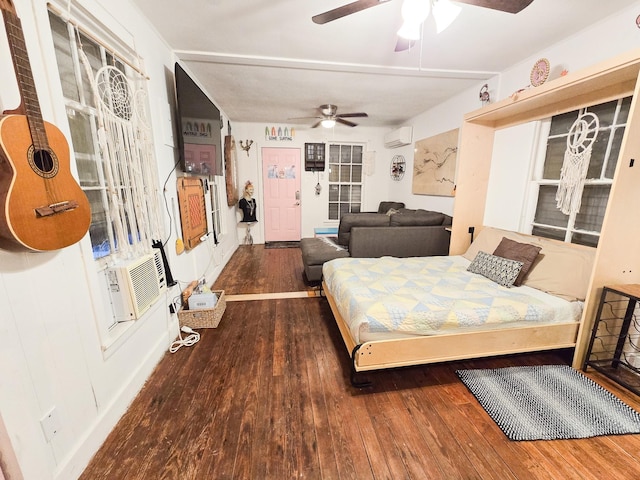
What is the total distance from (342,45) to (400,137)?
2.71 meters

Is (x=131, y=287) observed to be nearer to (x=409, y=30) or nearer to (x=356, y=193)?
(x=409, y=30)

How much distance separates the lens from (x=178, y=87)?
2082 mm

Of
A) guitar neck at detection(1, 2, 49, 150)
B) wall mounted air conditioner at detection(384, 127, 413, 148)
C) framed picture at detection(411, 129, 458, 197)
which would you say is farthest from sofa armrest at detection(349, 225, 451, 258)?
guitar neck at detection(1, 2, 49, 150)

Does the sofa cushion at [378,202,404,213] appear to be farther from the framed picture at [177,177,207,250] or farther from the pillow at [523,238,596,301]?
the framed picture at [177,177,207,250]

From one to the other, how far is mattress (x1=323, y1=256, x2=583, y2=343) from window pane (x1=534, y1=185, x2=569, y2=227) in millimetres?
793

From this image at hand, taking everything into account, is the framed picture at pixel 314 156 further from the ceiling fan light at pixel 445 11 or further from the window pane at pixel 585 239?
the window pane at pixel 585 239

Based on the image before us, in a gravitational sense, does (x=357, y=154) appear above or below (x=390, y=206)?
above

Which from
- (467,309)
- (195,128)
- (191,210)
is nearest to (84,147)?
(195,128)

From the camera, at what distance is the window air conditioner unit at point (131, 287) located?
1.49m

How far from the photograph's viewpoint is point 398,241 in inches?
120

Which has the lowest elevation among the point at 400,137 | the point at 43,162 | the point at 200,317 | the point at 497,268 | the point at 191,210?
the point at 200,317

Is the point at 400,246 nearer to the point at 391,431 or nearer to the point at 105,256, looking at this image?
the point at 391,431

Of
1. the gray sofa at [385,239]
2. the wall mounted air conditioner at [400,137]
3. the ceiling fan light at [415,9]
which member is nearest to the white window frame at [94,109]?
the ceiling fan light at [415,9]

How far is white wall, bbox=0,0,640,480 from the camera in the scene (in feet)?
3.03
